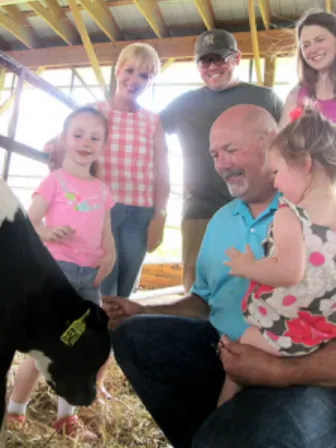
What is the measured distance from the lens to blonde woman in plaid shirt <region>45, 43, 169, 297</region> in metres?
2.08

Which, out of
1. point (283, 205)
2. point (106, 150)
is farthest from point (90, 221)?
point (283, 205)

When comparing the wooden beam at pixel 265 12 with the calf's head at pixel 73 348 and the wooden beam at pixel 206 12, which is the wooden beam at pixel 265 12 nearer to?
the wooden beam at pixel 206 12

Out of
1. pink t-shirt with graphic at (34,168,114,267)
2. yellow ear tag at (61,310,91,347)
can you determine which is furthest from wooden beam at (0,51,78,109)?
yellow ear tag at (61,310,91,347)

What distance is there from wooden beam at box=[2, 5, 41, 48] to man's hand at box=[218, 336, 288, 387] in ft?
21.3

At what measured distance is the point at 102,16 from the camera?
19.9 feet

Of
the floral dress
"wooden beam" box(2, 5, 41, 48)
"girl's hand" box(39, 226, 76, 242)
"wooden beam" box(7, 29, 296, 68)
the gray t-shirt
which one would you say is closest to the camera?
the floral dress

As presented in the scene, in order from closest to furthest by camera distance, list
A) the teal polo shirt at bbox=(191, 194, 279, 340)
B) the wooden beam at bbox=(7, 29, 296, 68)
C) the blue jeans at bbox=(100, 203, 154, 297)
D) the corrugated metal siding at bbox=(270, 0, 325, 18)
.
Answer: the teal polo shirt at bbox=(191, 194, 279, 340) → the blue jeans at bbox=(100, 203, 154, 297) → the corrugated metal siding at bbox=(270, 0, 325, 18) → the wooden beam at bbox=(7, 29, 296, 68)

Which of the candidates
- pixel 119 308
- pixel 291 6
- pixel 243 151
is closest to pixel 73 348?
pixel 119 308

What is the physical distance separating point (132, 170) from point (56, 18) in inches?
189

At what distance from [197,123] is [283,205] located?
123cm

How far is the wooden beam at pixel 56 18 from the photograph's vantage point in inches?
235

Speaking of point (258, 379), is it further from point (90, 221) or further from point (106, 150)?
point (106, 150)

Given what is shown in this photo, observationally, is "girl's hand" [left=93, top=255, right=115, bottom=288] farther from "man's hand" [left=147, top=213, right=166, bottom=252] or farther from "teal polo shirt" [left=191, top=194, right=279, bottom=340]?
"teal polo shirt" [left=191, top=194, right=279, bottom=340]

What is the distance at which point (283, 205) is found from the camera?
1156 millimetres
